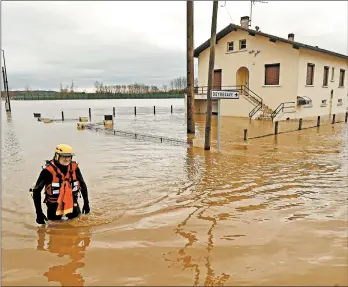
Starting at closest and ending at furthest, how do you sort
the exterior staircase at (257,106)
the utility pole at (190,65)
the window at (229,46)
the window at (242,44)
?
the utility pole at (190,65) → the exterior staircase at (257,106) → the window at (242,44) → the window at (229,46)

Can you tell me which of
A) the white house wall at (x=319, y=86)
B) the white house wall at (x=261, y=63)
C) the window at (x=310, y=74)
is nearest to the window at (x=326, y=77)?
the white house wall at (x=319, y=86)

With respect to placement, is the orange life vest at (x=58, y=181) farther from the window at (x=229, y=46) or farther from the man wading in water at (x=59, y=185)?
the window at (x=229, y=46)

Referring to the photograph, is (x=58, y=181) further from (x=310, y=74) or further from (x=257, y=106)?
(x=310, y=74)

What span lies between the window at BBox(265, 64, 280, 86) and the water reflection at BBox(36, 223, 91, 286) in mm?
24837

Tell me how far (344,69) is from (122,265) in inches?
1415

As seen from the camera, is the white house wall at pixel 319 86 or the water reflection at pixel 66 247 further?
the white house wall at pixel 319 86

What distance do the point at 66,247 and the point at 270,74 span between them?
25703mm

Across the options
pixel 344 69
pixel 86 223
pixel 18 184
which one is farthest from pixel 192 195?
pixel 344 69

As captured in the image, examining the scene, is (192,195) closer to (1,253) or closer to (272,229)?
(272,229)

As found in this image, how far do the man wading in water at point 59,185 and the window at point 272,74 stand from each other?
24.8m

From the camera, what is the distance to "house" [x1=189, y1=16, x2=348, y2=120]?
2572cm

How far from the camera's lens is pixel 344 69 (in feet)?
109

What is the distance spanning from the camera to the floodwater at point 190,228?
370 cm

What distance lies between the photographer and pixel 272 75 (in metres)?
26.9
